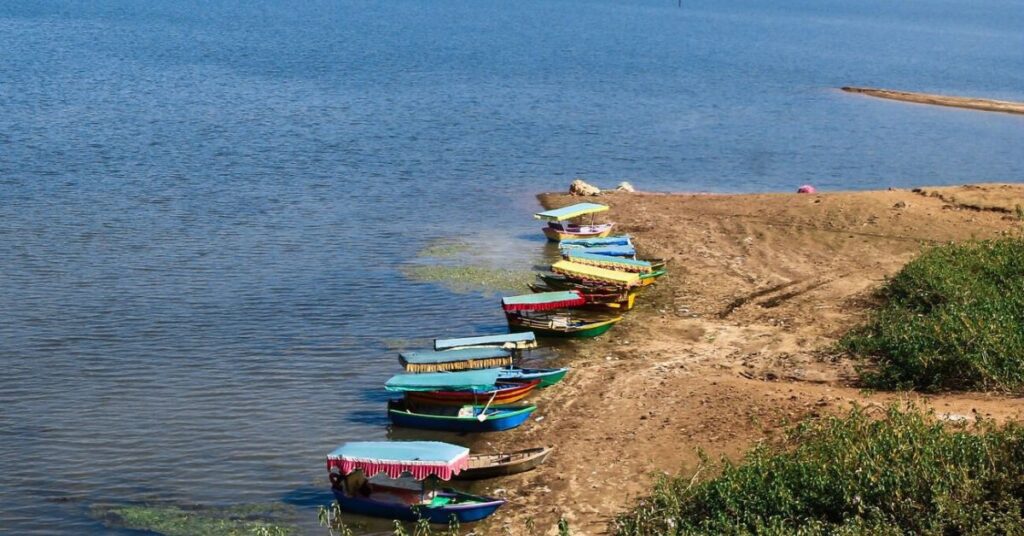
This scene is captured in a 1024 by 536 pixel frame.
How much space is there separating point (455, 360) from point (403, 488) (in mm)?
5388

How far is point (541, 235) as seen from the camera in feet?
137

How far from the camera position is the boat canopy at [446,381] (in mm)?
24547

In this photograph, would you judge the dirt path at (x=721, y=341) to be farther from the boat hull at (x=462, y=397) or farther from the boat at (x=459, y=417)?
the boat hull at (x=462, y=397)

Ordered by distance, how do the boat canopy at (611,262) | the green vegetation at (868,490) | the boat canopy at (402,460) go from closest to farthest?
the green vegetation at (868,490) → the boat canopy at (402,460) → the boat canopy at (611,262)

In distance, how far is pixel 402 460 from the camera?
66.1 ft

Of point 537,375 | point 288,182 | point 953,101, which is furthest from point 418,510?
point 953,101

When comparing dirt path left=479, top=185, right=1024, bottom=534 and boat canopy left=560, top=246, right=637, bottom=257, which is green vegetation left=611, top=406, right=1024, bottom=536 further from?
boat canopy left=560, top=246, right=637, bottom=257

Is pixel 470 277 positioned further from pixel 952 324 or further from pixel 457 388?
pixel 952 324

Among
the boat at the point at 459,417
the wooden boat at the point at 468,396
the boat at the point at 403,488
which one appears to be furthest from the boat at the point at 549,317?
the boat at the point at 403,488

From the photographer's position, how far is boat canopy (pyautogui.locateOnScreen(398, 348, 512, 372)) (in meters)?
26.2

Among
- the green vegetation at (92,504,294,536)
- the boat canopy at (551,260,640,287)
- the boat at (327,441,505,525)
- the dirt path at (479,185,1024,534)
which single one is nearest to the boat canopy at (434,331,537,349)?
the dirt path at (479,185,1024,534)

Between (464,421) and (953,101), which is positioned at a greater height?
(953,101)

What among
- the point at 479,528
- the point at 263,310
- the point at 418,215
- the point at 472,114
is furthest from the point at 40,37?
the point at 479,528

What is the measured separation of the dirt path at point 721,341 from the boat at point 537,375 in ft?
0.98
